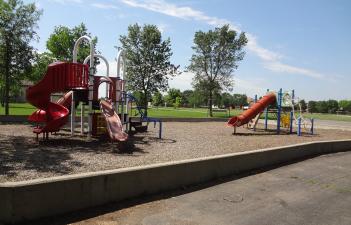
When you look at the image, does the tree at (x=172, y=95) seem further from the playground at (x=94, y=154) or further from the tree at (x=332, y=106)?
the playground at (x=94, y=154)

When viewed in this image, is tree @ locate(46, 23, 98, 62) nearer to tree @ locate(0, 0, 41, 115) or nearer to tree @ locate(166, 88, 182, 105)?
tree @ locate(0, 0, 41, 115)

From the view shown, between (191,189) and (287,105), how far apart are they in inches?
663

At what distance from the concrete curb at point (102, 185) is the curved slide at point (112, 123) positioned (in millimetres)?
3415

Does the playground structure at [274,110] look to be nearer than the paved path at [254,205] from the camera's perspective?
No

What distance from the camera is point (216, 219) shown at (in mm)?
6020

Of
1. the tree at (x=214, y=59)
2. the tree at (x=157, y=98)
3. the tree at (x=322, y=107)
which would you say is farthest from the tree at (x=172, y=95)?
the tree at (x=214, y=59)

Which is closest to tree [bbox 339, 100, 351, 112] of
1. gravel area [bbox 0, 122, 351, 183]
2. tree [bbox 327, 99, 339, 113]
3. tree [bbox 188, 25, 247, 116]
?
tree [bbox 327, 99, 339, 113]

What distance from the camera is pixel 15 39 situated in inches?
933

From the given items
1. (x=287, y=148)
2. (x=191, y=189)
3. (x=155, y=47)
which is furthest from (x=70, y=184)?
(x=155, y=47)

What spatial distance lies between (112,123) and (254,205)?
6376 mm

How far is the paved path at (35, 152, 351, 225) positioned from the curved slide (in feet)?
13.6

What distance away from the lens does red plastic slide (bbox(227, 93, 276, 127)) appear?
64.2 ft

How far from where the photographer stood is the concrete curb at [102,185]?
207 inches

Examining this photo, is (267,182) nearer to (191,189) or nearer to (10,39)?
(191,189)
